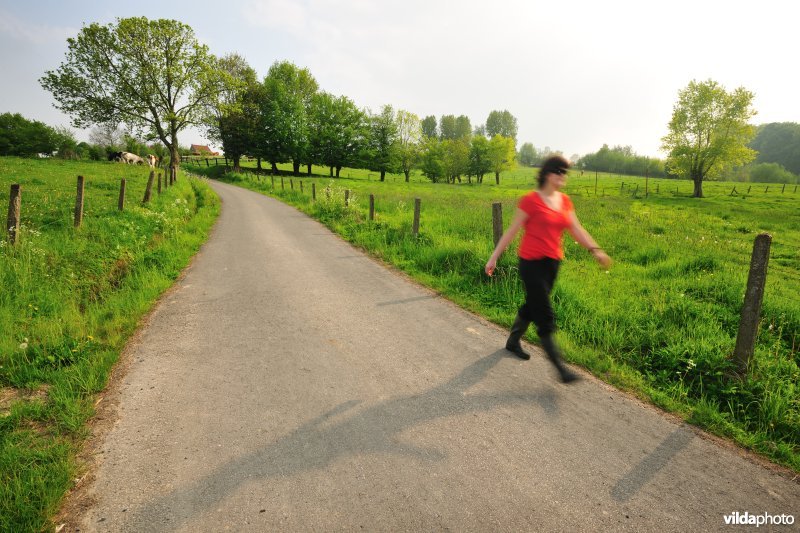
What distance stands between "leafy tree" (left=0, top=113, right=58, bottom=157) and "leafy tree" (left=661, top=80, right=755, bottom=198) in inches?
3061

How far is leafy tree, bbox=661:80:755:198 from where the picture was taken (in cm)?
3588

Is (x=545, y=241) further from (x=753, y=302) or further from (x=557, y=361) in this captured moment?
(x=753, y=302)

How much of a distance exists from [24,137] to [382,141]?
48.5m

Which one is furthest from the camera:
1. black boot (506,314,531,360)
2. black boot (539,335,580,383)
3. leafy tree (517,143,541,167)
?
leafy tree (517,143,541,167)

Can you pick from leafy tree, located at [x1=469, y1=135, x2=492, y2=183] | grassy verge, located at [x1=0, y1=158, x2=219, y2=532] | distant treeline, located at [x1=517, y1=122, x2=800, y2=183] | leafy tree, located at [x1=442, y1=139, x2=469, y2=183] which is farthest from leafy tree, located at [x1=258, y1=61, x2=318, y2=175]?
distant treeline, located at [x1=517, y1=122, x2=800, y2=183]

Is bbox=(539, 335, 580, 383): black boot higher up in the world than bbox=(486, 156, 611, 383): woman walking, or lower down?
lower down

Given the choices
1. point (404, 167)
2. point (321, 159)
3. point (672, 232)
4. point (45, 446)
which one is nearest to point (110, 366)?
point (45, 446)

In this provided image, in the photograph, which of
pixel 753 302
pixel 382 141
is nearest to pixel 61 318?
pixel 753 302

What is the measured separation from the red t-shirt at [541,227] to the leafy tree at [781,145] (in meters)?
112

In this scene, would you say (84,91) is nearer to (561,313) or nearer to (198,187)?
(198,187)

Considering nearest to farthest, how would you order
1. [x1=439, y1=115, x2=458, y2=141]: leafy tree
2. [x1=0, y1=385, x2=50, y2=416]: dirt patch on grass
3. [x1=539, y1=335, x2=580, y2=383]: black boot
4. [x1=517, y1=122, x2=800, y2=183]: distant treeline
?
[x1=0, y1=385, x2=50, y2=416]: dirt patch on grass → [x1=539, y1=335, x2=580, y2=383]: black boot → [x1=517, y1=122, x2=800, y2=183]: distant treeline → [x1=439, y1=115, x2=458, y2=141]: leafy tree

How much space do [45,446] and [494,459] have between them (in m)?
3.46

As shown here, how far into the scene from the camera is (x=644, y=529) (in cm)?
221

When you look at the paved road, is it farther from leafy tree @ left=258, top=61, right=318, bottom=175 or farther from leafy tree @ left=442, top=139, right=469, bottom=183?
leafy tree @ left=442, top=139, right=469, bottom=183
